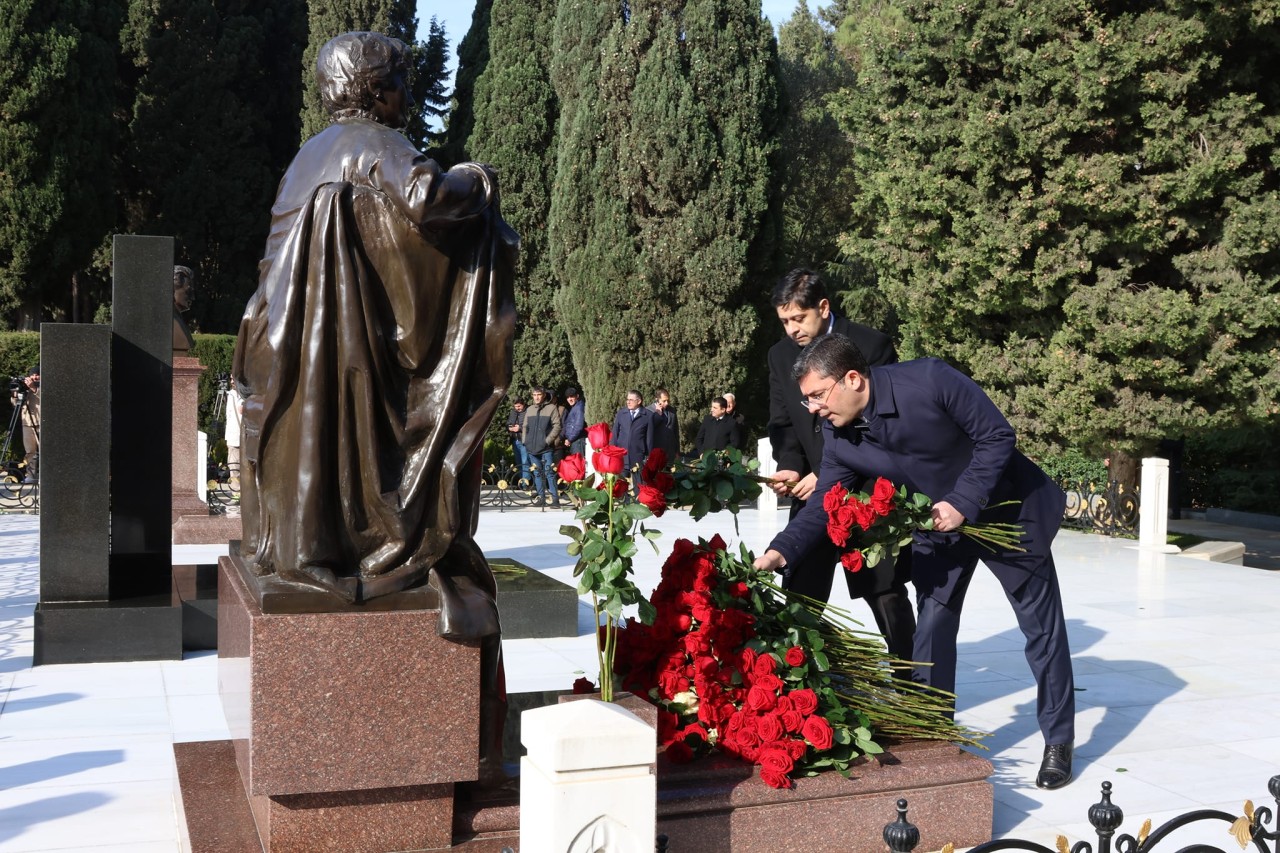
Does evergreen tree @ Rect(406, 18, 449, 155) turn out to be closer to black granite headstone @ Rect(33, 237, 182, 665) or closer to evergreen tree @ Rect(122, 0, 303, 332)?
evergreen tree @ Rect(122, 0, 303, 332)

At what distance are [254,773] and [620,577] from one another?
120 cm

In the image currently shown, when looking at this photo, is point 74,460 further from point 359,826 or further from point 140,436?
point 359,826

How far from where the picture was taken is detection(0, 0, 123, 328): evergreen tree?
24391mm

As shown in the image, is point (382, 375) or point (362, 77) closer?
point (382, 375)

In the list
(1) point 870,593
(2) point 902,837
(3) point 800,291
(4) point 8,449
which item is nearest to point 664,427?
(4) point 8,449

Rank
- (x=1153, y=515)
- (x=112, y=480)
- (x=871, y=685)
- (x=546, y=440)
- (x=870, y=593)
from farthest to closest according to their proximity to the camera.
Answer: (x=546, y=440) → (x=1153, y=515) → (x=112, y=480) → (x=870, y=593) → (x=871, y=685)

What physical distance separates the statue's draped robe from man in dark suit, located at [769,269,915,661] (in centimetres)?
166

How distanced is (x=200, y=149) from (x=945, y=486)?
27434 millimetres

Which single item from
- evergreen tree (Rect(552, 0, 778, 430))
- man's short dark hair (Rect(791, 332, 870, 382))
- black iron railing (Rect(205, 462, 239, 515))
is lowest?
black iron railing (Rect(205, 462, 239, 515))

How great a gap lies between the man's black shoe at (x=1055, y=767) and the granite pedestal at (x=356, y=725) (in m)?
2.44

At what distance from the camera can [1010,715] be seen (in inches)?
241

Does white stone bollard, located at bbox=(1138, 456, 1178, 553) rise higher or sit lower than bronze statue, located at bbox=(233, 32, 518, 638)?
lower

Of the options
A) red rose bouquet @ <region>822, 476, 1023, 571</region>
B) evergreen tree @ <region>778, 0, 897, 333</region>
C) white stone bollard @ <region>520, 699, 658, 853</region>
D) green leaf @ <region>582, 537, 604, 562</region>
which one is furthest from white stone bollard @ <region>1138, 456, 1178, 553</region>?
evergreen tree @ <region>778, 0, 897, 333</region>

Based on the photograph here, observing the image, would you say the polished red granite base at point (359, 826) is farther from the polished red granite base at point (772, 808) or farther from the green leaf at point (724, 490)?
the green leaf at point (724, 490)
